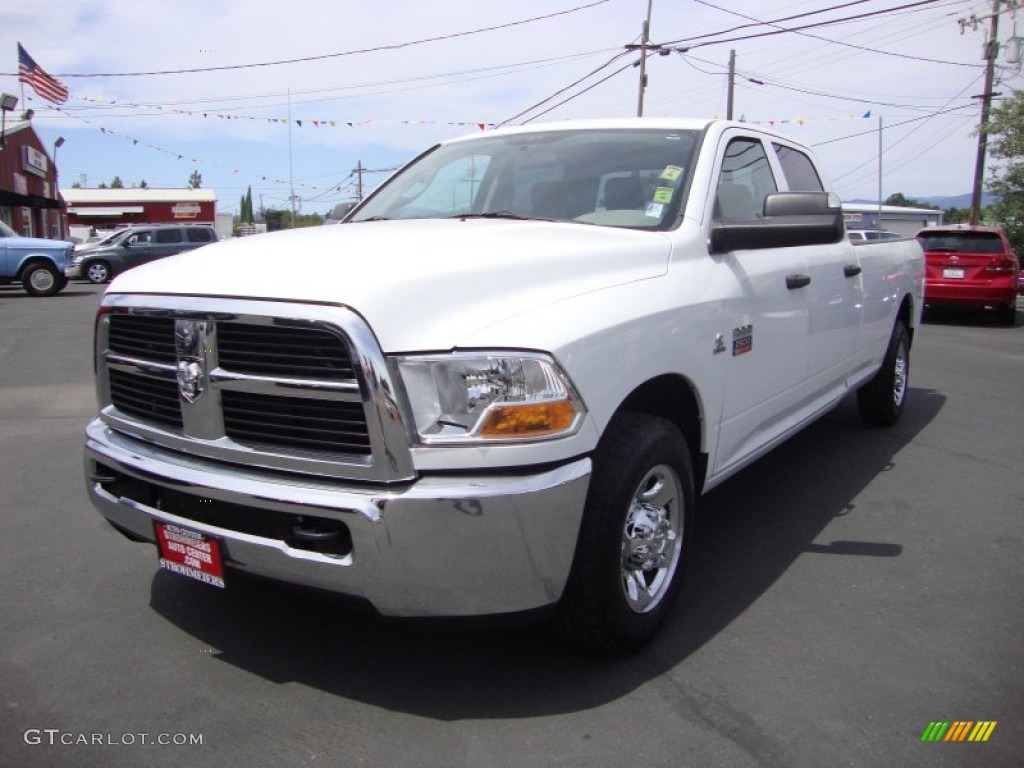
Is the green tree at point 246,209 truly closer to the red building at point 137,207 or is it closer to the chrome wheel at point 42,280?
the red building at point 137,207

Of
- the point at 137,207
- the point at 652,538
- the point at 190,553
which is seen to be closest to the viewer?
the point at 190,553

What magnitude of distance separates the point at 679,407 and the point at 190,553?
181 cm

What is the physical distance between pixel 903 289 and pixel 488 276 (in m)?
4.64

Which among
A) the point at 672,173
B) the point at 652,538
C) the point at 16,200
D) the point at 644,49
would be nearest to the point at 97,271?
the point at 16,200

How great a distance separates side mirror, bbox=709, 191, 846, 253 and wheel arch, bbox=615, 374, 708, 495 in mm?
634

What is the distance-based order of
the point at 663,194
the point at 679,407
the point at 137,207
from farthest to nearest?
1. the point at 137,207
2. the point at 663,194
3. the point at 679,407

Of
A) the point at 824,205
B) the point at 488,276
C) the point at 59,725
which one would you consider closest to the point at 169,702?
the point at 59,725

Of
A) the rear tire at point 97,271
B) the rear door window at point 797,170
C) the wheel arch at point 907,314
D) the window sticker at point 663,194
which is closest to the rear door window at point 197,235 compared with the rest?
the rear tire at point 97,271

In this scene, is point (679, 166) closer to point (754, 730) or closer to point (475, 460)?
point (475, 460)

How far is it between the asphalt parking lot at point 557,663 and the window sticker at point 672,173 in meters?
1.72

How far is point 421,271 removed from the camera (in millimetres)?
2582

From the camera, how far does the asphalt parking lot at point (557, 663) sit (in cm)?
251

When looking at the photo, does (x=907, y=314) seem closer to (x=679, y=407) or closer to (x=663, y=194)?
(x=663, y=194)

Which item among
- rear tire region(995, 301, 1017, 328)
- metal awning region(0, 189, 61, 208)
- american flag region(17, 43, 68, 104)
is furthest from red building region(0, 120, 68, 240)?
rear tire region(995, 301, 1017, 328)
